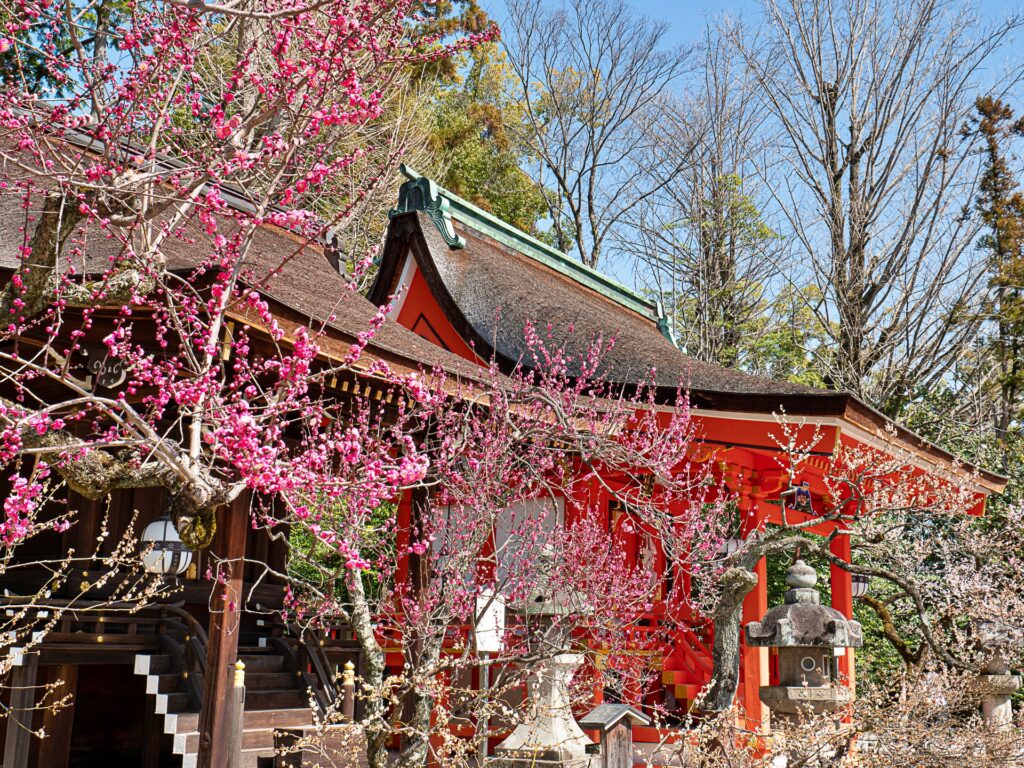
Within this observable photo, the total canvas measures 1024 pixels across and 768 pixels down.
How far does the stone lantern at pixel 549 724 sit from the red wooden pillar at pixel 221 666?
154cm

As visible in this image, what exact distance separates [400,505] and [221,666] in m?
4.03

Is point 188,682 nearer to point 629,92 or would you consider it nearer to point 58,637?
point 58,637

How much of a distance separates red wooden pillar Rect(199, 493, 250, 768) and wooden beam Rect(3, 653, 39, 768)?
190cm

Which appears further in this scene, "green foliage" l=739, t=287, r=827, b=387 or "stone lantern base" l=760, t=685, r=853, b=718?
"green foliage" l=739, t=287, r=827, b=387

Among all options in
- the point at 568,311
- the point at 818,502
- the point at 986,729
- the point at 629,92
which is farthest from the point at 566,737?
the point at 629,92

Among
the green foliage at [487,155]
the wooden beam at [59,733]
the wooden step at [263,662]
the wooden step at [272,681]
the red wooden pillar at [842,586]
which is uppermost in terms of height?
the green foliage at [487,155]

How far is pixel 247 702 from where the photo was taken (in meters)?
6.68

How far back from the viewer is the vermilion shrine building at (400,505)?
6.01 meters

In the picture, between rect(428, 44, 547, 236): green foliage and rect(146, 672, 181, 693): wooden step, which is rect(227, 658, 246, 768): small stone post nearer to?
rect(146, 672, 181, 693): wooden step

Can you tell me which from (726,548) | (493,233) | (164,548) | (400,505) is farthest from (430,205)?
(164,548)

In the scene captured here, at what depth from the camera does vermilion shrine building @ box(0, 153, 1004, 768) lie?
6012mm

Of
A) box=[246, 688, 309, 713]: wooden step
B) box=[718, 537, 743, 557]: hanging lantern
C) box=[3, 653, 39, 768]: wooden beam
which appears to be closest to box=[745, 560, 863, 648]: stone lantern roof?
box=[718, 537, 743, 557]: hanging lantern

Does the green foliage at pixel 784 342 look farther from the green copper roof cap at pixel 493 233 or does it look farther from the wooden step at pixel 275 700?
the wooden step at pixel 275 700

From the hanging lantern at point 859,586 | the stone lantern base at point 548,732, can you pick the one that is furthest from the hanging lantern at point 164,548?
the hanging lantern at point 859,586
